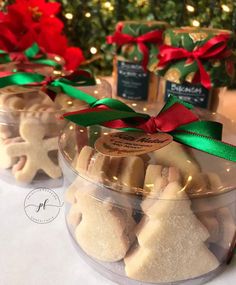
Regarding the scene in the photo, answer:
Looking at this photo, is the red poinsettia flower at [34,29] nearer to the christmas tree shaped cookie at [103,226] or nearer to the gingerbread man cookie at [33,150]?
the gingerbread man cookie at [33,150]

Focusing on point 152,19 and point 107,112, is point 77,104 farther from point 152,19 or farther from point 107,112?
point 152,19

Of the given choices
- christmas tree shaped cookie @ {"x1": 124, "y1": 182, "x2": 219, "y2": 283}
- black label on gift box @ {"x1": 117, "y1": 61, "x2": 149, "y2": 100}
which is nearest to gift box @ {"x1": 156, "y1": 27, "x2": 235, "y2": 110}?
black label on gift box @ {"x1": 117, "y1": 61, "x2": 149, "y2": 100}

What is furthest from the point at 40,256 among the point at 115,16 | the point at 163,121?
the point at 115,16

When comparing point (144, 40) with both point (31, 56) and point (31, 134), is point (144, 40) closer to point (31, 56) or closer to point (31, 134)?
point (31, 56)

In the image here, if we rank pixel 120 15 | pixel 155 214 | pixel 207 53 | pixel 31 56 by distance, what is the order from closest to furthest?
pixel 155 214
pixel 207 53
pixel 31 56
pixel 120 15

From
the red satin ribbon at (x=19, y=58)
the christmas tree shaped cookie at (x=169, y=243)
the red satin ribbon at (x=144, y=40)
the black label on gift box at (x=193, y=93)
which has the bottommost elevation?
the christmas tree shaped cookie at (x=169, y=243)

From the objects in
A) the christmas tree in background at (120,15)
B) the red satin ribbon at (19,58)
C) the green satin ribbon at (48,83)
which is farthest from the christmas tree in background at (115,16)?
the green satin ribbon at (48,83)
